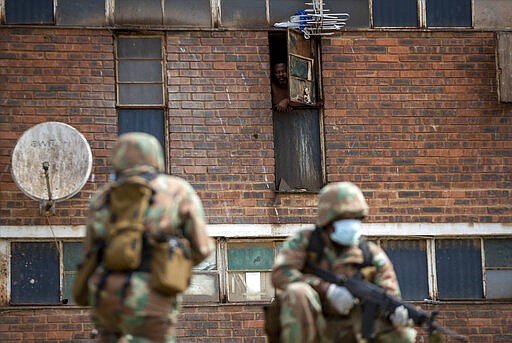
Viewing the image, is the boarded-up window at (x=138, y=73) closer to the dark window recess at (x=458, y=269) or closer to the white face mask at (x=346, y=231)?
the dark window recess at (x=458, y=269)

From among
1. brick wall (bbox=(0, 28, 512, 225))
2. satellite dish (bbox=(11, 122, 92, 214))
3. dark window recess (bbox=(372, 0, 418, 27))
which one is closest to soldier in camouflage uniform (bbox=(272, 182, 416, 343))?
satellite dish (bbox=(11, 122, 92, 214))

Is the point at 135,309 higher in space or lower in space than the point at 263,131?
lower

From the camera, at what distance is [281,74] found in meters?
19.7

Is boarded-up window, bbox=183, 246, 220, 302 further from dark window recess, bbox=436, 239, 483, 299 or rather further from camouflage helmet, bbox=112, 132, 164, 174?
camouflage helmet, bbox=112, 132, 164, 174

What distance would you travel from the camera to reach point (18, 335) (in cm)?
Result: 1881

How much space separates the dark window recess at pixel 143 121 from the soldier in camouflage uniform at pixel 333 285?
7.69m

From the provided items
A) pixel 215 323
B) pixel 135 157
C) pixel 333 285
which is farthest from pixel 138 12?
pixel 135 157

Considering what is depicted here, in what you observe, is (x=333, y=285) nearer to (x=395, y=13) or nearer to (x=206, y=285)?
(x=206, y=285)

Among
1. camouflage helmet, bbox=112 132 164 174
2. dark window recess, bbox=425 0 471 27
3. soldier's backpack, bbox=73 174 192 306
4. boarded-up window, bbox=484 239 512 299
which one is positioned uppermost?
dark window recess, bbox=425 0 471 27

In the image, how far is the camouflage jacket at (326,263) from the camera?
11852 millimetres

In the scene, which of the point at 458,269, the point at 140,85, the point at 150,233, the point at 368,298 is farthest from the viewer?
the point at 458,269

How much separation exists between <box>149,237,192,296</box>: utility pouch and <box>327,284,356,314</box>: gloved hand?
1.58 m

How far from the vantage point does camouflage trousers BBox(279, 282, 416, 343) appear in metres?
11.4

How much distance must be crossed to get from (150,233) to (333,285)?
183 cm
